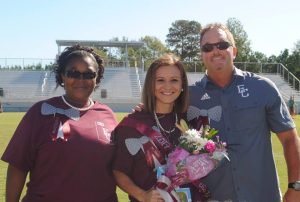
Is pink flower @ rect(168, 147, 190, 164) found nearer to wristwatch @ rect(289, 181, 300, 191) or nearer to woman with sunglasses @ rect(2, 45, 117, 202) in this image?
woman with sunglasses @ rect(2, 45, 117, 202)

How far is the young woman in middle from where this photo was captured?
3803 millimetres

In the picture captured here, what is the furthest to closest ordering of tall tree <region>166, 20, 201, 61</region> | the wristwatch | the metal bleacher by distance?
tall tree <region>166, 20, 201, 61</region> < the metal bleacher < the wristwatch

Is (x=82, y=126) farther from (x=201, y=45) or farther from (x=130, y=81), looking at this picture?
→ (x=130, y=81)

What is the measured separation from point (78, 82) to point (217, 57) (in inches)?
48.6

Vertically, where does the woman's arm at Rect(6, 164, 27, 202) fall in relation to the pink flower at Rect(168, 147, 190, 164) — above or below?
below

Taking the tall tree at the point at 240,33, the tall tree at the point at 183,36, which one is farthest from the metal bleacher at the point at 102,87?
the tall tree at the point at 183,36

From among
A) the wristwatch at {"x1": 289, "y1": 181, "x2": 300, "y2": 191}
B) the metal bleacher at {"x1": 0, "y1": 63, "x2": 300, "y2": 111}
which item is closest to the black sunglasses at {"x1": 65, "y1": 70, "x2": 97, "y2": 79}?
the wristwatch at {"x1": 289, "y1": 181, "x2": 300, "y2": 191}

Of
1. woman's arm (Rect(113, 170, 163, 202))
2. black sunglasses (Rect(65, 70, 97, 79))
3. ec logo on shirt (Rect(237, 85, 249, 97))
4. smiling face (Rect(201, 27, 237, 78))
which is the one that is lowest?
woman's arm (Rect(113, 170, 163, 202))

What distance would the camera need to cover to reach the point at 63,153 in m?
3.75

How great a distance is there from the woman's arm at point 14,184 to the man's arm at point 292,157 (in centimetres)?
224

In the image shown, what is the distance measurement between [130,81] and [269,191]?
162 ft

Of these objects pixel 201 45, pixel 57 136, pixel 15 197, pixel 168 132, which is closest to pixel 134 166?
pixel 168 132

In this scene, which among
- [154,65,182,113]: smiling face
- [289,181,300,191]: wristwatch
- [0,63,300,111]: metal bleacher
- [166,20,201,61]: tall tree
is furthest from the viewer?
[166,20,201,61]: tall tree

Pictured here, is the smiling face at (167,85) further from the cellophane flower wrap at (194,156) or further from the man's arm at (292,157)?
the man's arm at (292,157)
